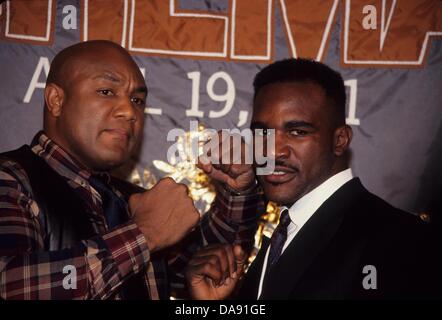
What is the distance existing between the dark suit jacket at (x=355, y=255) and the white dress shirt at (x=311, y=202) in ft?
0.14

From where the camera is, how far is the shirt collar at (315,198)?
4.24ft

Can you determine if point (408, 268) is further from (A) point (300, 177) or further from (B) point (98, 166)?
(B) point (98, 166)

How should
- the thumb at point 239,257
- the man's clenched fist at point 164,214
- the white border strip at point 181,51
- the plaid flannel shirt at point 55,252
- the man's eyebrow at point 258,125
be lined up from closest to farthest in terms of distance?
the plaid flannel shirt at point 55,252, the man's clenched fist at point 164,214, the thumb at point 239,257, the man's eyebrow at point 258,125, the white border strip at point 181,51

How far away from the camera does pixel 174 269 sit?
1600 millimetres

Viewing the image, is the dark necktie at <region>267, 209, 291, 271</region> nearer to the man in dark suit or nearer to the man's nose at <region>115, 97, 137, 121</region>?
the man in dark suit

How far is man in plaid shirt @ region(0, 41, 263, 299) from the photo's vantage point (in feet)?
3.32

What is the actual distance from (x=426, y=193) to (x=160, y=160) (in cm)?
115

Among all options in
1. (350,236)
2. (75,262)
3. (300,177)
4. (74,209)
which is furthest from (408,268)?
(74,209)

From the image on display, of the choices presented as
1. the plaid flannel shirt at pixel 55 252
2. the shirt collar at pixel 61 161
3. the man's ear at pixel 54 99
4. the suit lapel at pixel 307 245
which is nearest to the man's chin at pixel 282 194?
the suit lapel at pixel 307 245

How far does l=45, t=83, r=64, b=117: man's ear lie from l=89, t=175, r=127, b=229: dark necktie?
0.22 m

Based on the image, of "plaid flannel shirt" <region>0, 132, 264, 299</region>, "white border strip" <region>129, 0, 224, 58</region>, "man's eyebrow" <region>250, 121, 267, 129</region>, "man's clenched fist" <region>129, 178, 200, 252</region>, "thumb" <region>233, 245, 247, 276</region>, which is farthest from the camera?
"white border strip" <region>129, 0, 224, 58</region>

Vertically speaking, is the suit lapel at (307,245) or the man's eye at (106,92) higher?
the man's eye at (106,92)

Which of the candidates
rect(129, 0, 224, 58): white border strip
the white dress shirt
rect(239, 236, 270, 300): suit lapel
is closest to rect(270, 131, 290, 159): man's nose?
the white dress shirt

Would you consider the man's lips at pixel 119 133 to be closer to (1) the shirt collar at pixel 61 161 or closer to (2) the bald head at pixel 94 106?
(2) the bald head at pixel 94 106
